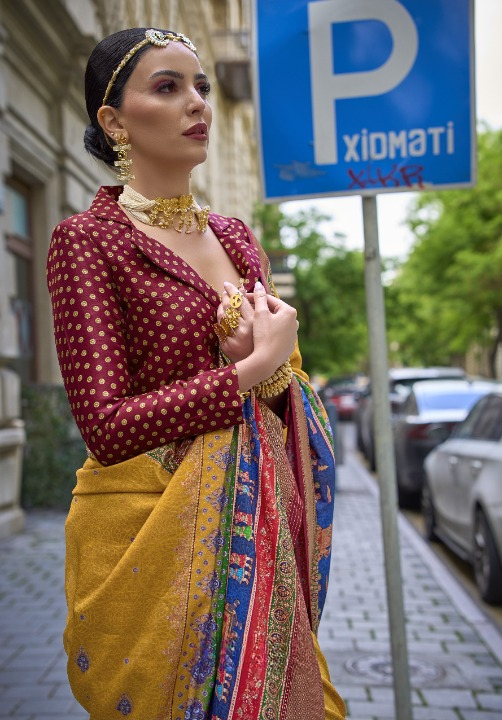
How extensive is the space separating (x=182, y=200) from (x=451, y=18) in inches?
64.9

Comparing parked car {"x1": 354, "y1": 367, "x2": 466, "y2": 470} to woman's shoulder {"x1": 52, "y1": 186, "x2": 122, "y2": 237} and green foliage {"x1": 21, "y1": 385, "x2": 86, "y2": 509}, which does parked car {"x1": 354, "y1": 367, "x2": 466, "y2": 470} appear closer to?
green foliage {"x1": 21, "y1": 385, "x2": 86, "y2": 509}

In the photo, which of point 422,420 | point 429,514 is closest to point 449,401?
point 422,420

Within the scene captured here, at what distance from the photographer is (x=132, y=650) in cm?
160

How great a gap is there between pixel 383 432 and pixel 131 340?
175cm

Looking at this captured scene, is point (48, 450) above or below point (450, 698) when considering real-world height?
above

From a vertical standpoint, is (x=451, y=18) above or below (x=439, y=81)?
above

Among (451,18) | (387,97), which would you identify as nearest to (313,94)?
(387,97)

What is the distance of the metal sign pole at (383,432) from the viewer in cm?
315

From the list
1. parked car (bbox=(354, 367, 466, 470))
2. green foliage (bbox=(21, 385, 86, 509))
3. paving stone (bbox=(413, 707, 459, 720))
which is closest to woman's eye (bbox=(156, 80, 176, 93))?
paving stone (bbox=(413, 707, 459, 720))

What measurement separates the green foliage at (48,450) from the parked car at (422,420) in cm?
381

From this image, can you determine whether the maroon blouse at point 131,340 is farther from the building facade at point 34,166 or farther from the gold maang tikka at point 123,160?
the building facade at point 34,166

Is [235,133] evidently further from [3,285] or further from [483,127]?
[3,285]

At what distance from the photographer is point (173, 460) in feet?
5.49

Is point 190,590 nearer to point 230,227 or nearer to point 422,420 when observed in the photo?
point 230,227
